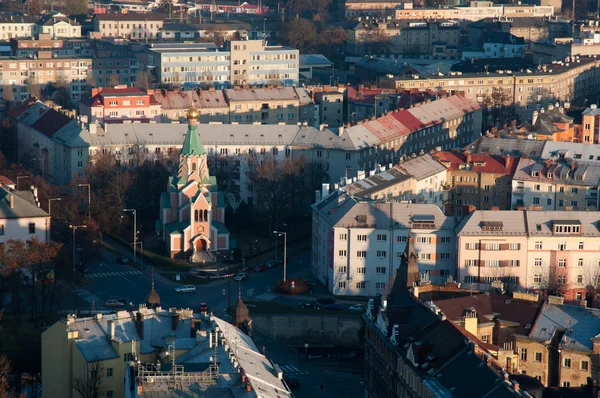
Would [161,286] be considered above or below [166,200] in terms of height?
below

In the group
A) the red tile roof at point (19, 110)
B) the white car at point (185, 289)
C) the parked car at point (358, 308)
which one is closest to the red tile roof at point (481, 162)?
the parked car at point (358, 308)

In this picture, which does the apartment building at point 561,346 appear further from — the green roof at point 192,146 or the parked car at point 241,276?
the green roof at point 192,146

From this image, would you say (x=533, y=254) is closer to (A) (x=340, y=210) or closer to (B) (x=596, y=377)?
(A) (x=340, y=210)

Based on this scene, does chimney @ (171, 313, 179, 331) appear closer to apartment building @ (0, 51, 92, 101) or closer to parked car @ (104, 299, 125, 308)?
parked car @ (104, 299, 125, 308)

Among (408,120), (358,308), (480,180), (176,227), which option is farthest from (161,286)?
(408,120)

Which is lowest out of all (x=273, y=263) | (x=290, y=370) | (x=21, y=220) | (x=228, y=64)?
(x=290, y=370)

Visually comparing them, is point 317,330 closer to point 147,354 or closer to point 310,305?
point 310,305
